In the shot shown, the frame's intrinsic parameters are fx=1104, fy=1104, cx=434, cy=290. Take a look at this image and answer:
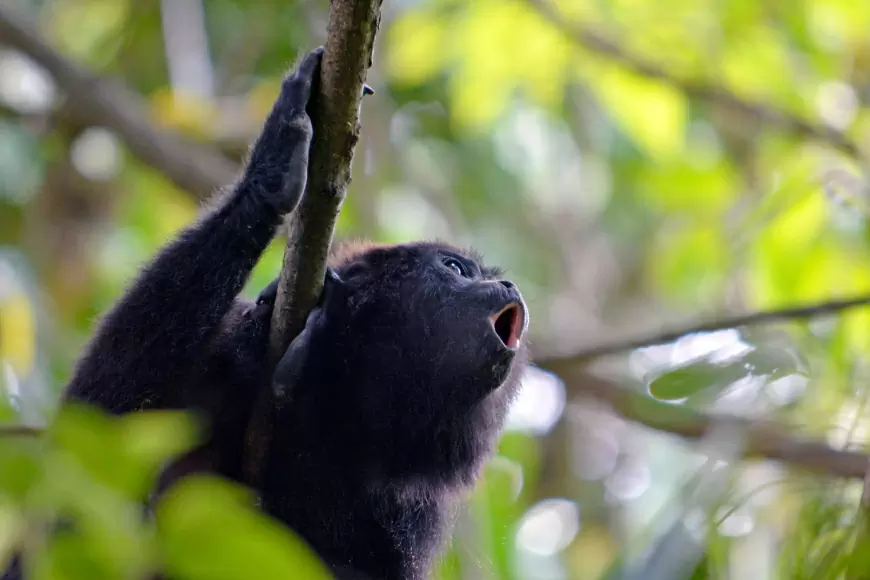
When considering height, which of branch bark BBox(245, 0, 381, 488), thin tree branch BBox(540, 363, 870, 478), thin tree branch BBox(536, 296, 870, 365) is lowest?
thin tree branch BBox(540, 363, 870, 478)

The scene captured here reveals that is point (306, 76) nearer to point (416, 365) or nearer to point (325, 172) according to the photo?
point (325, 172)

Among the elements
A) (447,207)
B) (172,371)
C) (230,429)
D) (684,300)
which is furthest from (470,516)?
(684,300)

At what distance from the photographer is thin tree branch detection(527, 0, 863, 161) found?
5.34 meters

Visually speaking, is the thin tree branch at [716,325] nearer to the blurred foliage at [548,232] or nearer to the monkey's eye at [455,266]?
the blurred foliage at [548,232]

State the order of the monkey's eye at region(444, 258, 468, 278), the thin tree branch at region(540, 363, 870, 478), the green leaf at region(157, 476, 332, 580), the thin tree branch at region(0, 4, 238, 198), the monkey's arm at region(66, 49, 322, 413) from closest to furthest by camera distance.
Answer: the green leaf at region(157, 476, 332, 580) → the monkey's arm at region(66, 49, 322, 413) → the monkey's eye at region(444, 258, 468, 278) → the thin tree branch at region(540, 363, 870, 478) → the thin tree branch at region(0, 4, 238, 198)

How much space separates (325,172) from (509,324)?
89cm

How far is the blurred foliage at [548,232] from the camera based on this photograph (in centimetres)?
141

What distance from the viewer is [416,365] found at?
314 cm

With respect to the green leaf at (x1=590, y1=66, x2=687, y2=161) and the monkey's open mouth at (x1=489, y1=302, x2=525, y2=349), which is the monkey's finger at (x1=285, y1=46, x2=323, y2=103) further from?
the green leaf at (x1=590, y1=66, x2=687, y2=161)

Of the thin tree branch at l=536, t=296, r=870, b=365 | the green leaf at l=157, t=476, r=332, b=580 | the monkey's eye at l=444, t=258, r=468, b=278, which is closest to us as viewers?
the green leaf at l=157, t=476, r=332, b=580

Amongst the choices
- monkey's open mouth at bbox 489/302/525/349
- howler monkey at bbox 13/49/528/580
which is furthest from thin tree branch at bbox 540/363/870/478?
howler monkey at bbox 13/49/528/580

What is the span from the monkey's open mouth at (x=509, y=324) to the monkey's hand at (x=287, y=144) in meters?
0.73

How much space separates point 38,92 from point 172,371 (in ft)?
16.0

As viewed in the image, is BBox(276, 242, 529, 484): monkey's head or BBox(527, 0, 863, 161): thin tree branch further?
BBox(527, 0, 863, 161): thin tree branch
